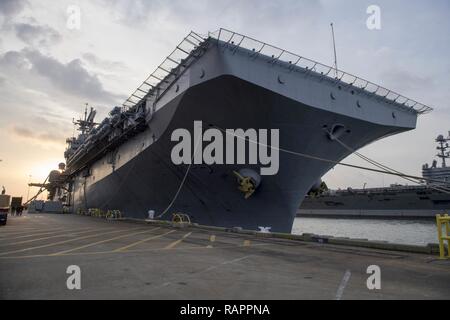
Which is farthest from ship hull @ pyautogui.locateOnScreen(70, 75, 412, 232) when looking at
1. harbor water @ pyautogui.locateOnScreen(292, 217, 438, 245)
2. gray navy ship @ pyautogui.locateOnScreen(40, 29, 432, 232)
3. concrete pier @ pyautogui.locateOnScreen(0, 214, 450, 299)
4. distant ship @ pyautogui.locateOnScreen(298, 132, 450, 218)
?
distant ship @ pyautogui.locateOnScreen(298, 132, 450, 218)

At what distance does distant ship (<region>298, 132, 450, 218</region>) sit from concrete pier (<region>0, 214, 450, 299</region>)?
133ft

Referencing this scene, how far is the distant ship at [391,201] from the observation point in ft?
180

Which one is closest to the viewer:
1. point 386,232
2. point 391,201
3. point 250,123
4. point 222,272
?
point 222,272

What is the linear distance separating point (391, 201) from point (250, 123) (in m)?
52.8

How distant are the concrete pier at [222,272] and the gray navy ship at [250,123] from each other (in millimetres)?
6831

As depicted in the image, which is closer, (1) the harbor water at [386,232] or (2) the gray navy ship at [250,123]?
(2) the gray navy ship at [250,123]

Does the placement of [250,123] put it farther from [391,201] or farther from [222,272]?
[391,201]

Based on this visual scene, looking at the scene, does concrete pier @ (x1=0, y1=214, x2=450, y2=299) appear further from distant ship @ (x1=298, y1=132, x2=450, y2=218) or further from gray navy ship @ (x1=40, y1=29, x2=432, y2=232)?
distant ship @ (x1=298, y1=132, x2=450, y2=218)

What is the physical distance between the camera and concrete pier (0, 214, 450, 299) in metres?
4.54

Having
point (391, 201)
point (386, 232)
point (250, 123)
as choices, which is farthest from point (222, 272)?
point (391, 201)

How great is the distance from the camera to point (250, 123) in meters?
15.3

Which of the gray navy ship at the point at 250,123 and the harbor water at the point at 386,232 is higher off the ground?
the gray navy ship at the point at 250,123

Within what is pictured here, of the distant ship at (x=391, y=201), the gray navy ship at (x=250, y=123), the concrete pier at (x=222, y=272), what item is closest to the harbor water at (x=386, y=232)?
the distant ship at (x=391, y=201)

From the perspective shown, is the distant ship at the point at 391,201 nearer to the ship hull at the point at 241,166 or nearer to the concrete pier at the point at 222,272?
the ship hull at the point at 241,166
